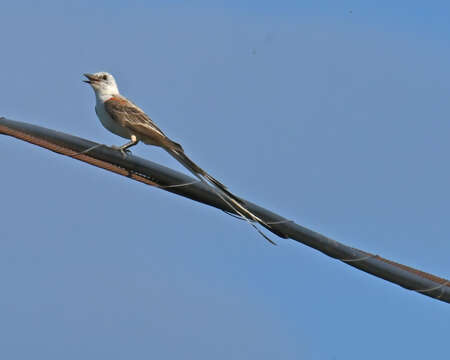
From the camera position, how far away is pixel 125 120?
31.1ft

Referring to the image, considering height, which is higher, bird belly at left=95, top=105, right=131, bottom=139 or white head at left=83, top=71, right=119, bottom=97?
white head at left=83, top=71, right=119, bottom=97

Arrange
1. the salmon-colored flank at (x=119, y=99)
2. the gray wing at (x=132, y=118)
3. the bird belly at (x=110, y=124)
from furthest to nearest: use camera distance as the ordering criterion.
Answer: the salmon-colored flank at (x=119, y=99)
the bird belly at (x=110, y=124)
the gray wing at (x=132, y=118)

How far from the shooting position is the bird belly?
949 cm

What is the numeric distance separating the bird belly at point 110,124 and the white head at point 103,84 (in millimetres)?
260

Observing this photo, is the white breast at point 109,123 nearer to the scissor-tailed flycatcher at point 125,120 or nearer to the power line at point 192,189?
the scissor-tailed flycatcher at point 125,120

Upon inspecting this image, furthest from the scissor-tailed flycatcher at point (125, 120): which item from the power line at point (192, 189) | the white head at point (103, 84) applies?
the power line at point (192, 189)

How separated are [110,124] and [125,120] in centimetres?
23

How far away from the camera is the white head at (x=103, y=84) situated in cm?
1010

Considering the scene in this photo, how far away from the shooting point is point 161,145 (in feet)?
28.5

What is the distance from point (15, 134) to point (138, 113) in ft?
→ 10.6

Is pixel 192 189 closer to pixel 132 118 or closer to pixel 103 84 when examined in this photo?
pixel 132 118

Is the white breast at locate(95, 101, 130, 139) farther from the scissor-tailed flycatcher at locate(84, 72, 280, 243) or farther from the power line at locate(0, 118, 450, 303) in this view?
the power line at locate(0, 118, 450, 303)

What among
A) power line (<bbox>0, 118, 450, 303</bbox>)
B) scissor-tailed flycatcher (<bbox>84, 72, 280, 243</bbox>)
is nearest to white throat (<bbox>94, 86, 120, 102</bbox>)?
scissor-tailed flycatcher (<bbox>84, 72, 280, 243</bbox>)

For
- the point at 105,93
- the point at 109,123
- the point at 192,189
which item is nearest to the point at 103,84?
the point at 105,93
